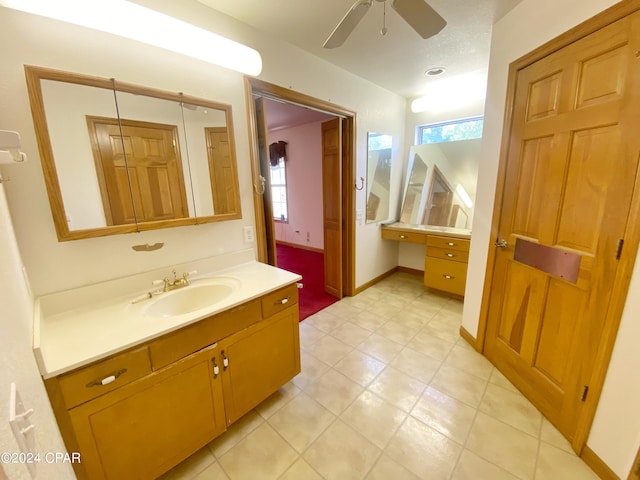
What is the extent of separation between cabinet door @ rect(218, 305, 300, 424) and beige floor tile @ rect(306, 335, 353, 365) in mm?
404

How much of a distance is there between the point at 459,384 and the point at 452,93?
2.81 metres

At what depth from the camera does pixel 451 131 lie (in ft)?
10.8

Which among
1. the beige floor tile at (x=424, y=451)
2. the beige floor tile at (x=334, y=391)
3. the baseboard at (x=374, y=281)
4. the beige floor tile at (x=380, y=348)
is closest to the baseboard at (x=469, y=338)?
the beige floor tile at (x=380, y=348)

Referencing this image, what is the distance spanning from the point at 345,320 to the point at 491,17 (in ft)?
8.54

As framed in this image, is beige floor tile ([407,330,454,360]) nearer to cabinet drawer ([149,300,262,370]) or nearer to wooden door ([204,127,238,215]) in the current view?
cabinet drawer ([149,300,262,370])

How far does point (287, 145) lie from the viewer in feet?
16.9

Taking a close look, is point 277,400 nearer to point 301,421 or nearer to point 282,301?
point 301,421

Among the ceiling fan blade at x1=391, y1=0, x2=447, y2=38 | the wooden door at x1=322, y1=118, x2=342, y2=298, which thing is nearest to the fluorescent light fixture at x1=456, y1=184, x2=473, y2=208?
the wooden door at x1=322, y1=118, x2=342, y2=298

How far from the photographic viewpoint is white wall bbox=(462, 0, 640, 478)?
3.65 feet

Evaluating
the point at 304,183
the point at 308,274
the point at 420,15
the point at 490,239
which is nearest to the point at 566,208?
the point at 490,239

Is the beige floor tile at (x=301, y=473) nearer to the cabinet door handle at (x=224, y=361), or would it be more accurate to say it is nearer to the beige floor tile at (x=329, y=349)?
the cabinet door handle at (x=224, y=361)

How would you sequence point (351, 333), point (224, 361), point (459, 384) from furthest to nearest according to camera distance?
point (351, 333) → point (459, 384) → point (224, 361)

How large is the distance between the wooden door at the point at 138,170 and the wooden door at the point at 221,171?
188 millimetres

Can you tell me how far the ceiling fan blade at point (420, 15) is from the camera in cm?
107
